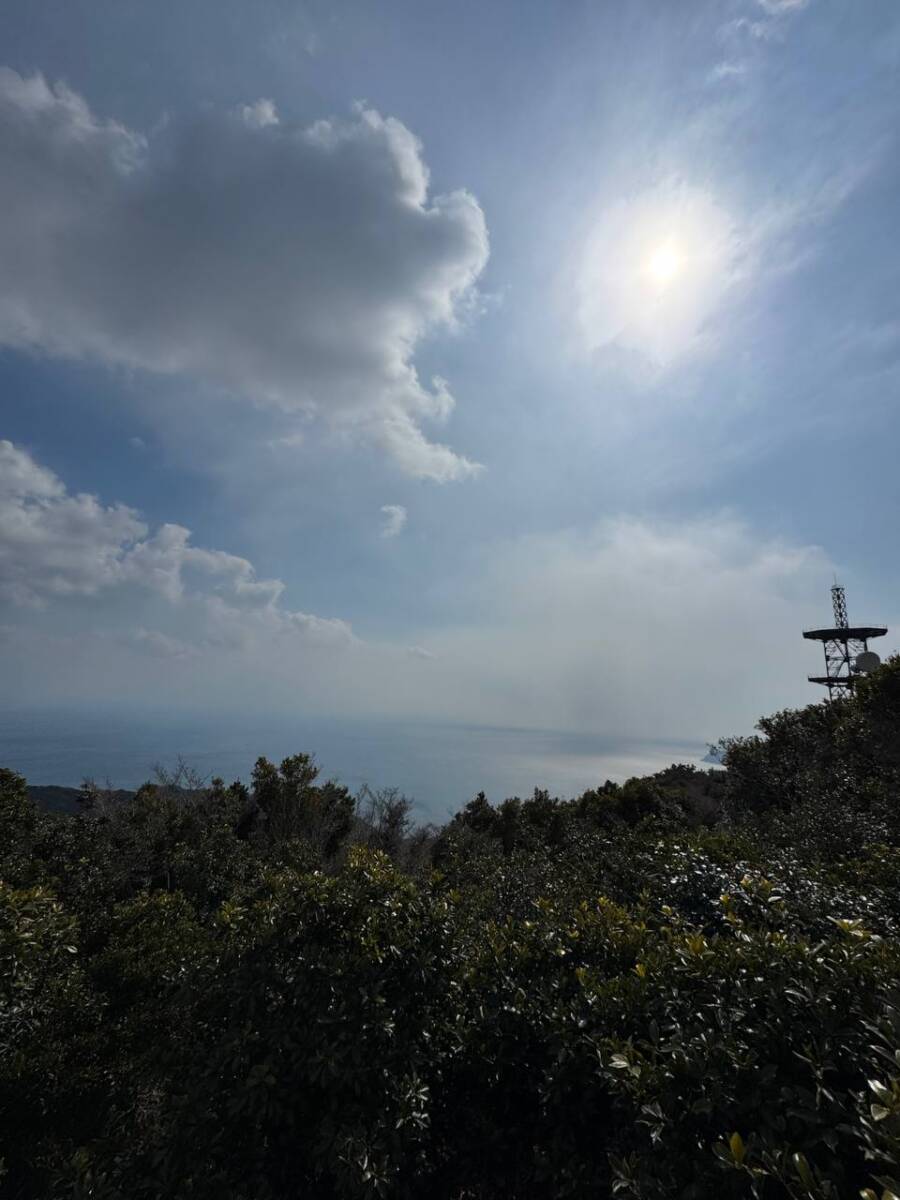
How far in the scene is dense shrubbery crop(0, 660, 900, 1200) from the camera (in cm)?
297

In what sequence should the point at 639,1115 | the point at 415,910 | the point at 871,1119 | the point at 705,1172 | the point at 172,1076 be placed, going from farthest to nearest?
the point at 415,910 → the point at 172,1076 → the point at 639,1115 → the point at 705,1172 → the point at 871,1119

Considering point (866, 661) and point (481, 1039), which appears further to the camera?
point (866, 661)

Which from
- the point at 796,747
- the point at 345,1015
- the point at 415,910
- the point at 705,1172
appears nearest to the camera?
the point at 705,1172

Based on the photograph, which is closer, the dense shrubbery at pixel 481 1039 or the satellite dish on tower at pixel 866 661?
the dense shrubbery at pixel 481 1039

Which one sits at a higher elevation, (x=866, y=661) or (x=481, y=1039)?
(x=866, y=661)

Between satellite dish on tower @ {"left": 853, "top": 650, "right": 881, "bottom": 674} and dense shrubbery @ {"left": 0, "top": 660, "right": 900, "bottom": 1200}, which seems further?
satellite dish on tower @ {"left": 853, "top": 650, "right": 881, "bottom": 674}

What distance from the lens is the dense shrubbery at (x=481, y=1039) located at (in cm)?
297

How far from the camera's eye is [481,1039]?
4.29 meters

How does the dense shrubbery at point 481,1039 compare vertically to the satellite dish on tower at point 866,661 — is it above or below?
below

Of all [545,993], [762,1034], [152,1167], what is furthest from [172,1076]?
[762,1034]

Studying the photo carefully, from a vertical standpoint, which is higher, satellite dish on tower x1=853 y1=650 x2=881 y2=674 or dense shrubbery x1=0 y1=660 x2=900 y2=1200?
satellite dish on tower x1=853 y1=650 x2=881 y2=674

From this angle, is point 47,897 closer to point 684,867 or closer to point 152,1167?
point 152,1167

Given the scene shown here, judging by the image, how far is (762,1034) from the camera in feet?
10.7

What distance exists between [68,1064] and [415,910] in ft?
20.7
